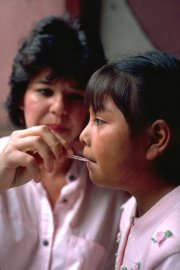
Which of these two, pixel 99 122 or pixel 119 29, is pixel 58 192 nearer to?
pixel 99 122

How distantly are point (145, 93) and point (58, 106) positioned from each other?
0.36 metres

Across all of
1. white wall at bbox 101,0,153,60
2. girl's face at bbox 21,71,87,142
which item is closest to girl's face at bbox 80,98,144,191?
girl's face at bbox 21,71,87,142

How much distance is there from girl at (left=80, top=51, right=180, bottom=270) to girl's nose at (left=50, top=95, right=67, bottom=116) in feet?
0.73

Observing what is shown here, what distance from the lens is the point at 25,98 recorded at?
4.74 ft

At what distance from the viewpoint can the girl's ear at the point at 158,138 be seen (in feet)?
3.36

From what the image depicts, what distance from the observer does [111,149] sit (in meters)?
1.05

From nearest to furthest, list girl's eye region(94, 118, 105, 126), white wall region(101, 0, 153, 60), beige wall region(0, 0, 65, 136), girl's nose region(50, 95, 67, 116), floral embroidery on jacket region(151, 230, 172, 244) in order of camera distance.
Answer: floral embroidery on jacket region(151, 230, 172, 244) < girl's eye region(94, 118, 105, 126) < girl's nose region(50, 95, 67, 116) < white wall region(101, 0, 153, 60) < beige wall region(0, 0, 65, 136)

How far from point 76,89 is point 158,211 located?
1.50ft

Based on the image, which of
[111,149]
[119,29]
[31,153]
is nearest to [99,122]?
[111,149]

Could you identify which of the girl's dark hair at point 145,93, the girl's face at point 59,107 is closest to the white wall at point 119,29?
the girl's face at point 59,107

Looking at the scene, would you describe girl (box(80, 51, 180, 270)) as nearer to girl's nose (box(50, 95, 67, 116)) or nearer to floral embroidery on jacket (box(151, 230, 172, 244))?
floral embroidery on jacket (box(151, 230, 172, 244))

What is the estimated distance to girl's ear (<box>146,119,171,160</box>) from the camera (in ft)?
3.36

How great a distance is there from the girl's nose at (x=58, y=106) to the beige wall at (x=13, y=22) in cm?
81

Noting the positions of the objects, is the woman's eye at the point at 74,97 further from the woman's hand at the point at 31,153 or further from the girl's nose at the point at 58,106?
the woman's hand at the point at 31,153
